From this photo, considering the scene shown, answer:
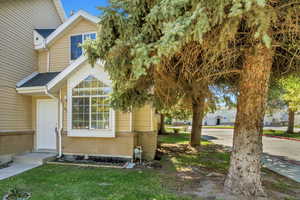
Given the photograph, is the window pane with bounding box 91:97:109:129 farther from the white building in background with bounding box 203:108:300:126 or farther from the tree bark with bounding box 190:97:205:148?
the white building in background with bounding box 203:108:300:126

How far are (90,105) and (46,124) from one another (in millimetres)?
2966

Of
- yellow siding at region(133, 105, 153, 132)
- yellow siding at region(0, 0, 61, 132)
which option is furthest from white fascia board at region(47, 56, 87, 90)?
yellow siding at region(133, 105, 153, 132)

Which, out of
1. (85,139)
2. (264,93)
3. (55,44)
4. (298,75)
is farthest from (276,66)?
(55,44)

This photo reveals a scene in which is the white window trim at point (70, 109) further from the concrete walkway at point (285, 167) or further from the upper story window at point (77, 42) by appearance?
the concrete walkway at point (285, 167)

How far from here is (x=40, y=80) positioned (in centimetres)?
830

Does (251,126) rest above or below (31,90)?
below

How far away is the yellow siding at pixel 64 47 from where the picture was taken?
349 inches

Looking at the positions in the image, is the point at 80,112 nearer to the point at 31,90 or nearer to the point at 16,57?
the point at 31,90

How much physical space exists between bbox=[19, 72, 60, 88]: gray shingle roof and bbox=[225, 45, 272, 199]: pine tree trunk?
7896 millimetres

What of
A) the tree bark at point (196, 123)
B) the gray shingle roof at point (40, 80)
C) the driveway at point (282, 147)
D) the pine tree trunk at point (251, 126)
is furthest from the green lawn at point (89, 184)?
the driveway at point (282, 147)

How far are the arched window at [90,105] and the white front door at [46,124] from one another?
1.68 meters

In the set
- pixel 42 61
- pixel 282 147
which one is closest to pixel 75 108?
pixel 42 61

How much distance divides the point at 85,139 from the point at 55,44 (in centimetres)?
520

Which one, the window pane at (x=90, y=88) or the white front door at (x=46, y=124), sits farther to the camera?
the white front door at (x=46, y=124)
